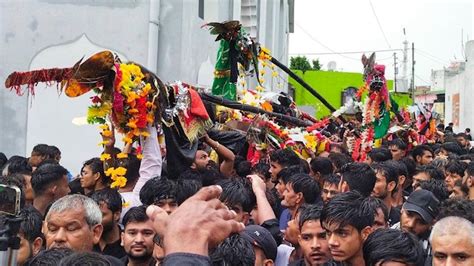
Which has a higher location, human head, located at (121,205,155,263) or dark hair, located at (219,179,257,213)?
dark hair, located at (219,179,257,213)

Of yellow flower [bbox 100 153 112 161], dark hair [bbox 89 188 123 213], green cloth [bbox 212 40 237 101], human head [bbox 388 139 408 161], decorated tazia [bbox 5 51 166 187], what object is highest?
green cloth [bbox 212 40 237 101]

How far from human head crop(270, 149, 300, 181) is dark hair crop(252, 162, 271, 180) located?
6cm

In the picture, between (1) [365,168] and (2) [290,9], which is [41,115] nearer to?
(1) [365,168]

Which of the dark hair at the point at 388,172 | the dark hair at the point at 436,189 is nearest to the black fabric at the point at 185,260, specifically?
the dark hair at the point at 436,189

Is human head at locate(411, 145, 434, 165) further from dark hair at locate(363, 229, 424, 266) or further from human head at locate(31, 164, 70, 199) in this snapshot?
dark hair at locate(363, 229, 424, 266)

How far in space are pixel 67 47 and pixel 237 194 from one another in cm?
642

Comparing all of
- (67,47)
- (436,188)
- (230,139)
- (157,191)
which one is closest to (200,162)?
(230,139)

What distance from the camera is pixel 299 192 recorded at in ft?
19.6

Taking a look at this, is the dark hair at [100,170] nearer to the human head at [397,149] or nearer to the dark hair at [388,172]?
the dark hair at [388,172]

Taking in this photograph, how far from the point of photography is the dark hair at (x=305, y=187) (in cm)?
596

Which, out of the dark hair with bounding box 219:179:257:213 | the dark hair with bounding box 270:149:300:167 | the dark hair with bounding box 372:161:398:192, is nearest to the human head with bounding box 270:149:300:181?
the dark hair with bounding box 270:149:300:167

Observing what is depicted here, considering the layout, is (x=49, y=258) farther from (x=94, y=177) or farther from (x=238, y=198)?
(x=94, y=177)

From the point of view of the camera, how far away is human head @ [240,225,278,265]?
4277mm

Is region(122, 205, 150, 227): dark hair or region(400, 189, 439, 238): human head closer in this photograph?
region(122, 205, 150, 227): dark hair
